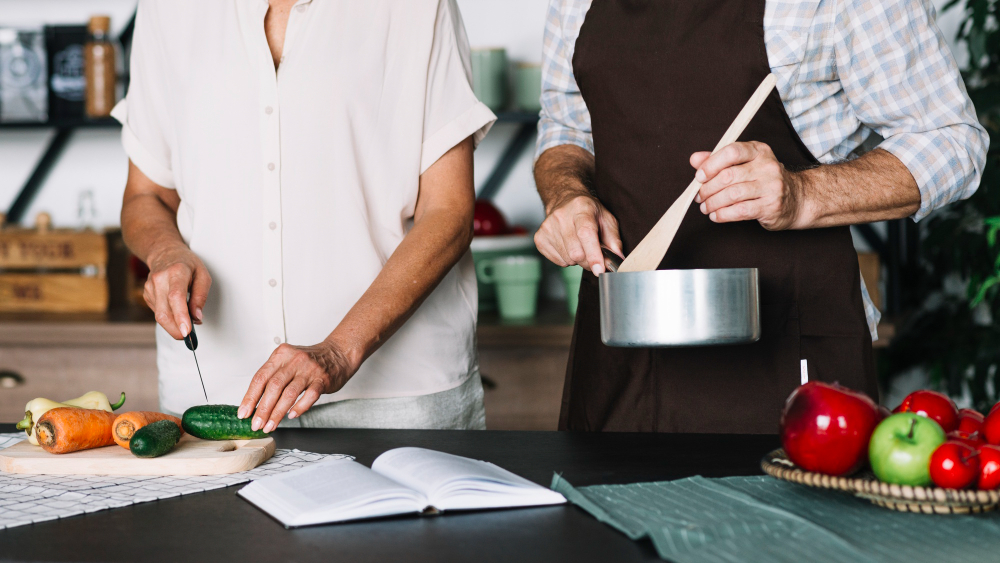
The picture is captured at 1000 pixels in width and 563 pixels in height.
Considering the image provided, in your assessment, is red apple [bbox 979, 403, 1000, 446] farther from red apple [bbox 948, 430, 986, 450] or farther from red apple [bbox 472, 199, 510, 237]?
red apple [bbox 472, 199, 510, 237]

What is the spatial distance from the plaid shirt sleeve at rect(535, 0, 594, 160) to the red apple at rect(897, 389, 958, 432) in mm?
746

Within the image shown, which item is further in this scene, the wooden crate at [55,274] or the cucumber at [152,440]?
the wooden crate at [55,274]

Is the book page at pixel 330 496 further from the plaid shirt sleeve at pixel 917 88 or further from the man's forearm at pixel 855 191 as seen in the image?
the plaid shirt sleeve at pixel 917 88

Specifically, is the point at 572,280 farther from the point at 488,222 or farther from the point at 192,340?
the point at 192,340

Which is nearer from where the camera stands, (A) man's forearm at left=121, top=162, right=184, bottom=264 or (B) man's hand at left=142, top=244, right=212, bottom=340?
(B) man's hand at left=142, top=244, right=212, bottom=340

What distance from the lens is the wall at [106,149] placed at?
275 centimetres

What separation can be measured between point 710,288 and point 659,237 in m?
0.20

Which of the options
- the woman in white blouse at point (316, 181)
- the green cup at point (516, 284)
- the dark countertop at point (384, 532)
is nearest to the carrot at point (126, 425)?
the dark countertop at point (384, 532)

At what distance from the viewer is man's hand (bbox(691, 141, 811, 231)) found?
1111 millimetres

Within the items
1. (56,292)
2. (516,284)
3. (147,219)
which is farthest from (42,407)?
(56,292)

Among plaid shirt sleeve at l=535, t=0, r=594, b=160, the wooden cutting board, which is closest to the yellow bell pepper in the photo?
the wooden cutting board

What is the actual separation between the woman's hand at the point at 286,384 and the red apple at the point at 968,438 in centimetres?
69

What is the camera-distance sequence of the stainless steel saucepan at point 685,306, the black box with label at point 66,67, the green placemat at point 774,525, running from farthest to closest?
the black box with label at point 66,67
the stainless steel saucepan at point 685,306
the green placemat at point 774,525

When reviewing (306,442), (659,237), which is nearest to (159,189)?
(306,442)
